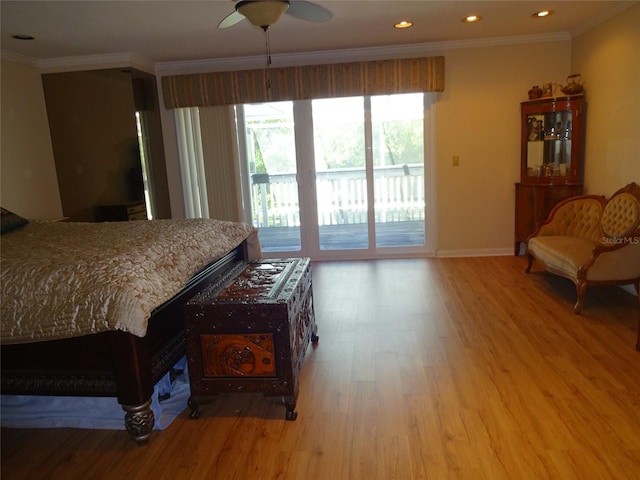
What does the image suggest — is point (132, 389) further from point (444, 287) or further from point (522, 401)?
point (444, 287)

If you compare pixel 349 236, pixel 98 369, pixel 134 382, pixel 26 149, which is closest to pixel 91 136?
pixel 26 149

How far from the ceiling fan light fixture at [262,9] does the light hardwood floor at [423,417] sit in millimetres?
2006

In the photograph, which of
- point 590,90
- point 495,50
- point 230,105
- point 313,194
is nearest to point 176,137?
point 230,105

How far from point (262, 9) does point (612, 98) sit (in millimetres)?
3363

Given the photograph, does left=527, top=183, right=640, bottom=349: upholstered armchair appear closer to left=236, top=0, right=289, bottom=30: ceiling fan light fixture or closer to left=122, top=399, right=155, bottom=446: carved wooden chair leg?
left=236, top=0, right=289, bottom=30: ceiling fan light fixture

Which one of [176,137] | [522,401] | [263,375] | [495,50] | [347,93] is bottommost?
[522,401]

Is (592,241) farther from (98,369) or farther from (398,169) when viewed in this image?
(98,369)

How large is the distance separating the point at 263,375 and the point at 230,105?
3.79 m

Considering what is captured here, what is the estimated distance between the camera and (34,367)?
86.9 inches

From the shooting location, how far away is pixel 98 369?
2.14 meters

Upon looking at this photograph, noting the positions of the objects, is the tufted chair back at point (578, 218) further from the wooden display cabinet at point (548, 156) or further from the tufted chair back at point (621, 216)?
the wooden display cabinet at point (548, 156)

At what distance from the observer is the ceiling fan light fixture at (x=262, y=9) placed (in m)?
2.36

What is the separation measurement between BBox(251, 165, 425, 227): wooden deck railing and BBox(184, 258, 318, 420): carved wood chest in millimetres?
3255

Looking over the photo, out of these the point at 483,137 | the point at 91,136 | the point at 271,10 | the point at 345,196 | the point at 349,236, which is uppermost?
the point at 271,10
